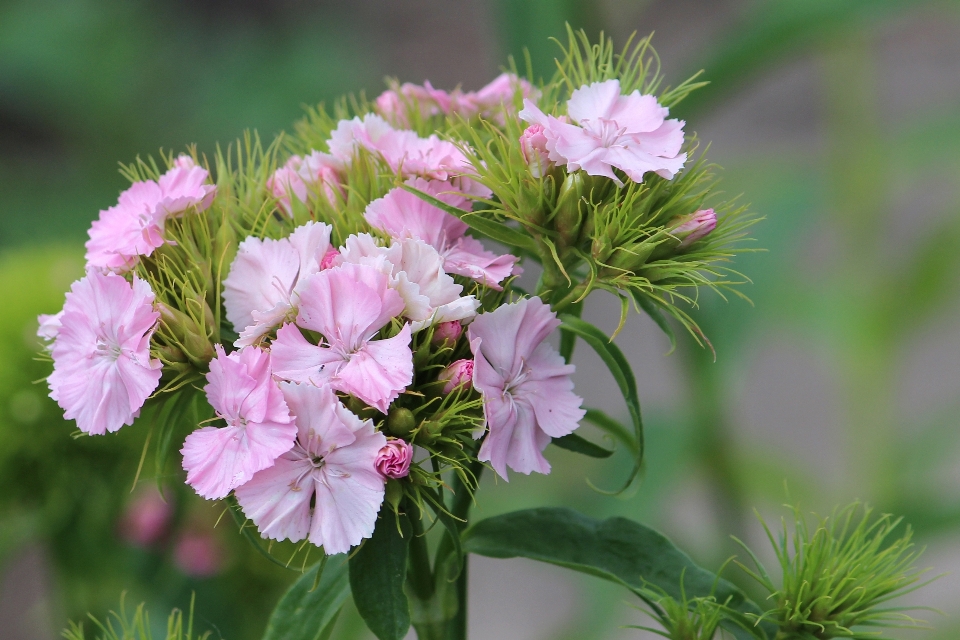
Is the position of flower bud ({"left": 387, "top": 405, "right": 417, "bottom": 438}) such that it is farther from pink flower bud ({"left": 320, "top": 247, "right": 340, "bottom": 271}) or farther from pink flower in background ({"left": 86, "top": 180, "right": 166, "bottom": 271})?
pink flower in background ({"left": 86, "top": 180, "right": 166, "bottom": 271})

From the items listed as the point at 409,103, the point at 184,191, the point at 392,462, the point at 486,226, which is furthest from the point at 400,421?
the point at 409,103

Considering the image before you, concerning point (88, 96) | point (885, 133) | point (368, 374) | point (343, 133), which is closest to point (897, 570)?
point (368, 374)

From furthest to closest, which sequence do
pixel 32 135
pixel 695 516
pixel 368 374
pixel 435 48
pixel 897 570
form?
pixel 435 48 → pixel 32 135 → pixel 695 516 → pixel 897 570 → pixel 368 374

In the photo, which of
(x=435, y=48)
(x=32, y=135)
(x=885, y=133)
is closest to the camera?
(x=885, y=133)

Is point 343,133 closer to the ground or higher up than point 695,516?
closer to the ground

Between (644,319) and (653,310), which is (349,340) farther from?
(644,319)

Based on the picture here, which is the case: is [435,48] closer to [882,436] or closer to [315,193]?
[882,436]
